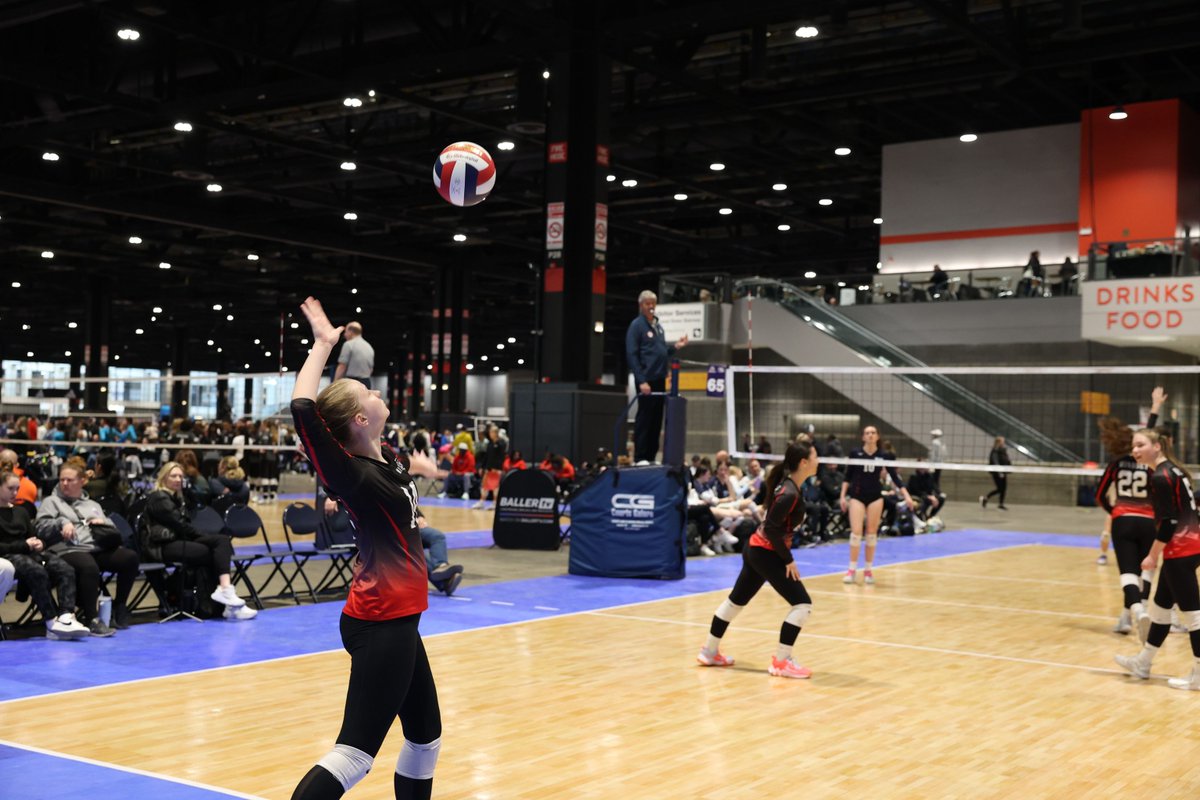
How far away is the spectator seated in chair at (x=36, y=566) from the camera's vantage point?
8.03 m

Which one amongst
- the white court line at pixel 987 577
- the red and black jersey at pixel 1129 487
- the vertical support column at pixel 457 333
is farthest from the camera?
the vertical support column at pixel 457 333

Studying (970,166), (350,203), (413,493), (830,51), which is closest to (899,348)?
(970,166)

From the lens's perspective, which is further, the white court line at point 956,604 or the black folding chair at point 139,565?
the white court line at point 956,604

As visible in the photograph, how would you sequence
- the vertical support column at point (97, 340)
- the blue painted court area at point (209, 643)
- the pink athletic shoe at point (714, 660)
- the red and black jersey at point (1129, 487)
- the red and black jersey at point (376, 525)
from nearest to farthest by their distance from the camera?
1. the red and black jersey at point (376, 525)
2. the blue painted court area at point (209, 643)
3. the pink athletic shoe at point (714, 660)
4. the red and black jersey at point (1129, 487)
5. the vertical support column at point (97, 340)

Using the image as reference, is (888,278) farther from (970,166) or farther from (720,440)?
(720,440)

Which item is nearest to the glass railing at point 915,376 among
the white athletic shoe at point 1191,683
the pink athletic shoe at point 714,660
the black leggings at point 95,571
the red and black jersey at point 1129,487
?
the red and black jersey at point 1129,487

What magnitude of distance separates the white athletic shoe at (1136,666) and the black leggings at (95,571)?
7.00m

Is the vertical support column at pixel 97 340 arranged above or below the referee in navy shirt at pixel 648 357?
above

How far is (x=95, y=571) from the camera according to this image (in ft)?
27.3

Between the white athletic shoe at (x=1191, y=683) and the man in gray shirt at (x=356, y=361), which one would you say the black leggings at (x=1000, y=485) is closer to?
the man in gray shirt at (x=356, y=361)

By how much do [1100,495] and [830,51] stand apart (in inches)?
553

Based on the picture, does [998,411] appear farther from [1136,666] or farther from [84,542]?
[84,542]

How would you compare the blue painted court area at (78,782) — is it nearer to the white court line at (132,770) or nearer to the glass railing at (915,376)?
the white court line at (132,770)

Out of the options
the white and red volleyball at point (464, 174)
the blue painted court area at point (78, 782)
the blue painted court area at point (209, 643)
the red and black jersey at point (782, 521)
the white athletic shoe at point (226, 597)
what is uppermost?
the white and red volleyball at point (464, 174)
